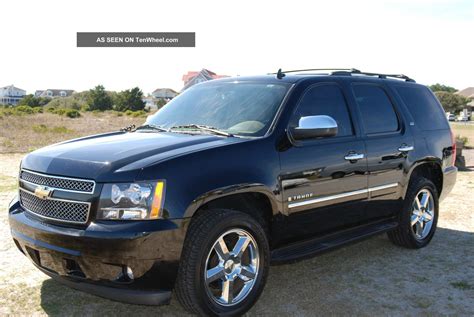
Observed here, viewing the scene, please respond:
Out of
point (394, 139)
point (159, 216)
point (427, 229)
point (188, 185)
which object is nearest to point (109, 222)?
point (159, 216)

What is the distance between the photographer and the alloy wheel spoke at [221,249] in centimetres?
362

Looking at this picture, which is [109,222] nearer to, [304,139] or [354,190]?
[304,139]

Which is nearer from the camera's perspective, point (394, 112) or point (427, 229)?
point (394, 112)

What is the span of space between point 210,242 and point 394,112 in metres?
2.98

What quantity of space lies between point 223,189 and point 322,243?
4.50ft

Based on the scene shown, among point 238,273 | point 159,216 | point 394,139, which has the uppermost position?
point 394,139

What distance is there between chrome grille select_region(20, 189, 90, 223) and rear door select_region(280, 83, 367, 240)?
1564 millimetres

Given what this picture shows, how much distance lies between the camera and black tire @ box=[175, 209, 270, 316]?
134 inches

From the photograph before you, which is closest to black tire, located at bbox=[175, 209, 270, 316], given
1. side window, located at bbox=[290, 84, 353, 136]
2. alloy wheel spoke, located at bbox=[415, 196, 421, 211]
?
side window, located at bbox=[290, 84, 353, 136]

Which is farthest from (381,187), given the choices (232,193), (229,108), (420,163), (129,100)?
(129,100)

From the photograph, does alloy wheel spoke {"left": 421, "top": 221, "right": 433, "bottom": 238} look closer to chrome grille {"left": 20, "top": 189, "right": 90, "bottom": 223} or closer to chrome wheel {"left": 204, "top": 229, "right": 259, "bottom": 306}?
chrome wheel {"left": 204, "top": 229, "right": 259, "bottom": 306}

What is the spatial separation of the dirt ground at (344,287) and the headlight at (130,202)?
103cm

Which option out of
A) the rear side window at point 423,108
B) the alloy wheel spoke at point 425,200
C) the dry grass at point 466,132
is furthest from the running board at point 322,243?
the dry grass at point 466,132

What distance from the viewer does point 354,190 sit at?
15.3 ft
